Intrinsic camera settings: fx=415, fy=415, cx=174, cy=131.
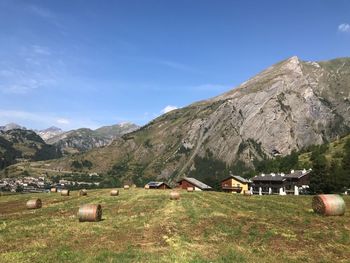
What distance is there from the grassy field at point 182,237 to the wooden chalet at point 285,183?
127092mm

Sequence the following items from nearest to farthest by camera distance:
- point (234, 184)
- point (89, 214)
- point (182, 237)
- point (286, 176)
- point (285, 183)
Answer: point (182, 237)
point (89, 214)
point (285, 183)
point (286, 176)
point (234, 184)

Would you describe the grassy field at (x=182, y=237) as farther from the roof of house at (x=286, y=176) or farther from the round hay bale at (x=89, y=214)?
the roof of house at (x=286, y=176)

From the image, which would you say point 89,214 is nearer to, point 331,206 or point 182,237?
point 182,237

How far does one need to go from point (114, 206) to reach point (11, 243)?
22.1 m

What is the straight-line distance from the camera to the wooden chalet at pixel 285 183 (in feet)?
554

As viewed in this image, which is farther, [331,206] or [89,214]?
[331,206]

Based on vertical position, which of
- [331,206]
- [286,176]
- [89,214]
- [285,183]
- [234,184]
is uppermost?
[286,176]

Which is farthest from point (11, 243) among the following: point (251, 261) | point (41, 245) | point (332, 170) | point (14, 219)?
point (332, 170)

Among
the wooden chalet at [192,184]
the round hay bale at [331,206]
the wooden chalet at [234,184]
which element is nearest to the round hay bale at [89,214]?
the round hay bale at [331,206]

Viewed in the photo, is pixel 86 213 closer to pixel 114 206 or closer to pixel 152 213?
pixel 152 213

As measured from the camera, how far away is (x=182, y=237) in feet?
102

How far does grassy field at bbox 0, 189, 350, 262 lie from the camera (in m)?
26.3

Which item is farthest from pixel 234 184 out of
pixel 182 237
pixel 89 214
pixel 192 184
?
pixel 182 237

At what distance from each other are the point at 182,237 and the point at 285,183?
152m
